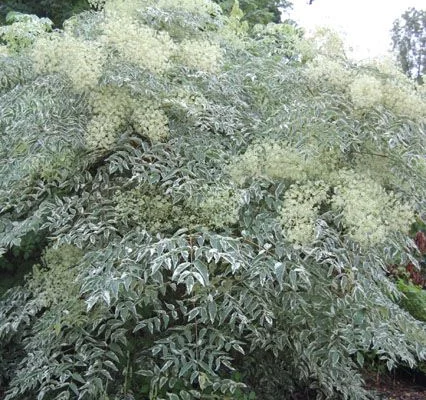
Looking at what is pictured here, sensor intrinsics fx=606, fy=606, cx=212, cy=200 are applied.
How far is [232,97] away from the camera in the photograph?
3221 millimetres

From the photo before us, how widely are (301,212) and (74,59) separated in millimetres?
1194

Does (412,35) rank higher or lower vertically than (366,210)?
lower

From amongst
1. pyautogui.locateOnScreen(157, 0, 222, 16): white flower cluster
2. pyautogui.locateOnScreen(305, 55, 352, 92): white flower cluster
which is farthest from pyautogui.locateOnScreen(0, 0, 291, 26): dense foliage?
pyautogui.locateOnScreen(305, 55, 352, 92): white flower cluster

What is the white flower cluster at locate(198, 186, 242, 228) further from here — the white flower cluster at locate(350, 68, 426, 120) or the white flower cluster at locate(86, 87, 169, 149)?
the white flower cluster at locate(350, 68, 426, 120)

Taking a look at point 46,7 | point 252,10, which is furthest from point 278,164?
point 252,10

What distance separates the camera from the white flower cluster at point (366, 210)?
251 cm

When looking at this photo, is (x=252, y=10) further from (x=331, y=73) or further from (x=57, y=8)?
(x=331, y=73)

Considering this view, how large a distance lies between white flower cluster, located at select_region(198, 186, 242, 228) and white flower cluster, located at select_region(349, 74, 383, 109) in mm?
667

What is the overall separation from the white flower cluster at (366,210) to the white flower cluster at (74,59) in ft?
3.89

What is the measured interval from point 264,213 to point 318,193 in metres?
Answer: 0.26

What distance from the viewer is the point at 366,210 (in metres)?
2.54

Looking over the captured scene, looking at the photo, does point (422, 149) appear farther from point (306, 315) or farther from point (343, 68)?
point (306, 315)

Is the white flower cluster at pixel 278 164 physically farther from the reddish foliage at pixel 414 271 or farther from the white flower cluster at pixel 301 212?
the reddish foliage at pixel 414 271

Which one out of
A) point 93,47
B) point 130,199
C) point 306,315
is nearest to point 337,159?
point 306,315
